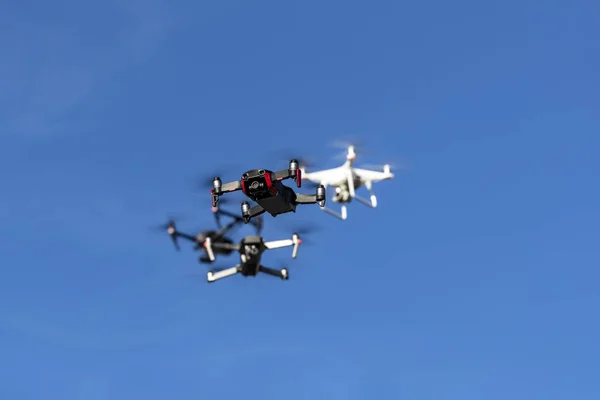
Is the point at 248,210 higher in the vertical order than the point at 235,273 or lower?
lower

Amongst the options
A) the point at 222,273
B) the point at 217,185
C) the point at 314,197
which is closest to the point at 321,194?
the point at 314,197

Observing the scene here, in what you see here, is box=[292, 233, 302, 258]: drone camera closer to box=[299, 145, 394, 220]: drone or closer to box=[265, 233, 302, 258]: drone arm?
box=[265, 233, 302, 258]: drone arm

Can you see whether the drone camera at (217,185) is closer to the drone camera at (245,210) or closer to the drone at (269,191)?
the drone at (269,191)

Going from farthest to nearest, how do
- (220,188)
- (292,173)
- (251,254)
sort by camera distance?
(251,254), (220,188), (292,173)

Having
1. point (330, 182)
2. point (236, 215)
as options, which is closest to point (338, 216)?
point (330, 182)

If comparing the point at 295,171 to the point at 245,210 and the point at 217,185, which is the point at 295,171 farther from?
the point at 245,210

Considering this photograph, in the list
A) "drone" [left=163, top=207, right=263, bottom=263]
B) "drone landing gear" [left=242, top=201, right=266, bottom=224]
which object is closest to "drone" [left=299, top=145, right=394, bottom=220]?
"drone" [left=163, top=207, right=263, bottom=263]
